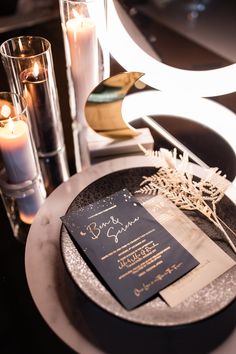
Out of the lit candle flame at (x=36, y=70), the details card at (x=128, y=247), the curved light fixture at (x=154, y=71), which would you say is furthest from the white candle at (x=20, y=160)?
the curved light fixture at (x=154, y=71)

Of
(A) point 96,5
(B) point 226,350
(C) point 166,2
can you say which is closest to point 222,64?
(A) point 96,5

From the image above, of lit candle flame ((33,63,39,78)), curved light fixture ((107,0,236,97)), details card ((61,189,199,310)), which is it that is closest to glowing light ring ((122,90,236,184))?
curved light fixture ((107,0,236,97))

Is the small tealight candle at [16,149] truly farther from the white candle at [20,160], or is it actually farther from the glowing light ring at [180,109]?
the glowing light ring at [180,109]

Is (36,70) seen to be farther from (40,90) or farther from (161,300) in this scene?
(161,300)

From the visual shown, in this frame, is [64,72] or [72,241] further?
[64,72]

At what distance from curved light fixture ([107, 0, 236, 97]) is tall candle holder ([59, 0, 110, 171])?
0.03m

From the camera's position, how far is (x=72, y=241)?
651 mm

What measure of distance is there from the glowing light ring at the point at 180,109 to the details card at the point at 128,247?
389 millimetres

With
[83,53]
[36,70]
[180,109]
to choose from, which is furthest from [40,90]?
[180,109]

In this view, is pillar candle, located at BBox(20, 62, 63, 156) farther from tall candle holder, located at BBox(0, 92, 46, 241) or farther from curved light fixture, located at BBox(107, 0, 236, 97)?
curved light fixture, located at BBox(107, 0, 236, 97)

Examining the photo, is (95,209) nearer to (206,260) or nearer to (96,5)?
(206,260)

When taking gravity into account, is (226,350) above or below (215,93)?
below

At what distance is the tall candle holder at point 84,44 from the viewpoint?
90 cm

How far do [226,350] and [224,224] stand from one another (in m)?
0.22
